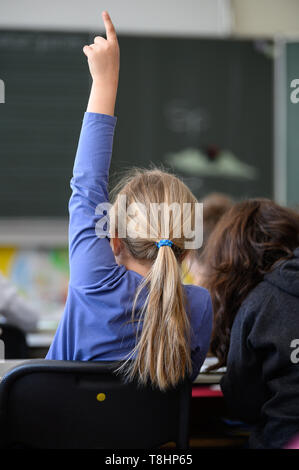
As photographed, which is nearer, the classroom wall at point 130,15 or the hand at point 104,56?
the hand at point 104,56

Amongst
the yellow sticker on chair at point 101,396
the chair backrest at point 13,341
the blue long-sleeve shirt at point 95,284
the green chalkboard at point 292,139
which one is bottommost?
the chair backrest at point 13,341

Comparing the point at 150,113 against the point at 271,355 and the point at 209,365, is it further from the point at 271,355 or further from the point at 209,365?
the point at 271,355

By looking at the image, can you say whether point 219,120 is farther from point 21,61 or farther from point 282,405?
point 282,405

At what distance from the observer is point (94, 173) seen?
1040 mm

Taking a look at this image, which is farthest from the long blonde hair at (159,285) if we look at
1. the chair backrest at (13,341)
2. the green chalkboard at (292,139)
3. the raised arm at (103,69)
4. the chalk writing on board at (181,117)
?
the green chalkboard at (292,139)

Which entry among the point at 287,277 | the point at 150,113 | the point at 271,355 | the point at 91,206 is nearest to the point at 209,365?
the point at 271,355

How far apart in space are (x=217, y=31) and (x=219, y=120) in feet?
1.90

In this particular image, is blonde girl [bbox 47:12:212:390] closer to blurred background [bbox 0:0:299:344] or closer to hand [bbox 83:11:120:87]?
hand [bbox 83:11:120:87]

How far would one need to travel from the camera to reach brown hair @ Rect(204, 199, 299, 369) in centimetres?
136

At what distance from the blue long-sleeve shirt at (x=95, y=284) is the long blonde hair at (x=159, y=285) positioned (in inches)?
1.4

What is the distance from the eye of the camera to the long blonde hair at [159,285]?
0.95 m

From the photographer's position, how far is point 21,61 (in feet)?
9.94

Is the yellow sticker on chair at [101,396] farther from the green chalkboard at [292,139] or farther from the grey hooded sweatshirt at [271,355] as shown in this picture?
the green chalkboard at [292,139]
